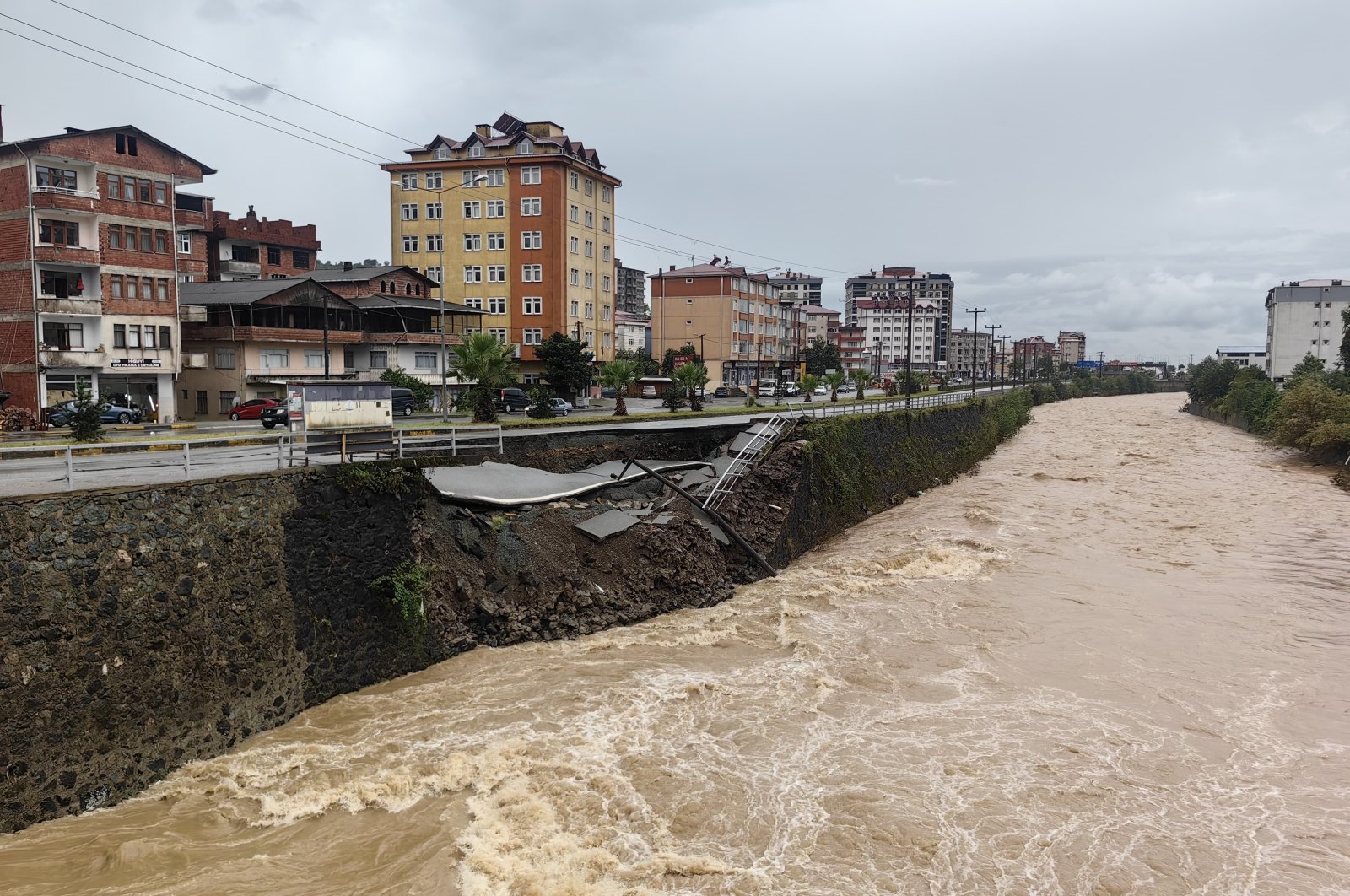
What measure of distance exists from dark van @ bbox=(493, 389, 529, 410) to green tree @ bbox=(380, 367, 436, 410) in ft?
14.7

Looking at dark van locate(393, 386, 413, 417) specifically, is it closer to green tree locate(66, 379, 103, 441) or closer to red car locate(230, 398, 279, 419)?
red car locate(230, 398, 279, 419)

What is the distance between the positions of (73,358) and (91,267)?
4413 millimetres

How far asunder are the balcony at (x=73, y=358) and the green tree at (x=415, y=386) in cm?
1433

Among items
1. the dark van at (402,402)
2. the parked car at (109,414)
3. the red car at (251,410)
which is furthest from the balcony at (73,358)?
the dark van at (402,402)

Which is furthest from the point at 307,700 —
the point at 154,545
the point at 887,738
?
the point at 887,738

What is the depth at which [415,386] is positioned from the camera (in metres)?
51.6

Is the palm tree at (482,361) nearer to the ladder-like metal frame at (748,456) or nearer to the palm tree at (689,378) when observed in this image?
the ladder-like metal frame at (748,456)

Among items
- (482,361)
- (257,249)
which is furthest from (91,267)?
(257,249)

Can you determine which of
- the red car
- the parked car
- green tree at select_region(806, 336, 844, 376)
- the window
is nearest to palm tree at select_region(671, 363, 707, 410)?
the red car

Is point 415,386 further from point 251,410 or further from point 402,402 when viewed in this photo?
point 251,410

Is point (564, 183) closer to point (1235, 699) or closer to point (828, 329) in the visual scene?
point (1235, 699)

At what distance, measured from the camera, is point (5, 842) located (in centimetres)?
1075

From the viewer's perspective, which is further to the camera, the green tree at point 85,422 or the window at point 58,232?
the window at point 58,232

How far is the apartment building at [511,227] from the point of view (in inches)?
2645
